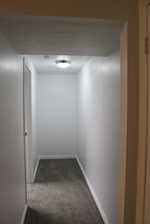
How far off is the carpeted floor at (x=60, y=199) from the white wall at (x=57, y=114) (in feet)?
2.80

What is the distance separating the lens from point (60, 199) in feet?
9.26

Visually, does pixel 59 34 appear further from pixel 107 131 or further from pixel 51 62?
pixel 51 62

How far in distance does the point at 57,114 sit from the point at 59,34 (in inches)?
138

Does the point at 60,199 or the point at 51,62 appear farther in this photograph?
the point at 51,62

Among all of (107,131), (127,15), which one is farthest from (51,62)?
(127,15)

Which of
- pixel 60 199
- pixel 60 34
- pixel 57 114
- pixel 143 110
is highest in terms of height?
pixel 60 34

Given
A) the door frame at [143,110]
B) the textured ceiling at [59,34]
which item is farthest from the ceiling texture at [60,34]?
the door frame at [143,110]

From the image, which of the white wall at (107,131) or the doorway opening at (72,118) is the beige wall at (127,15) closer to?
the doorway opening at (72,118)

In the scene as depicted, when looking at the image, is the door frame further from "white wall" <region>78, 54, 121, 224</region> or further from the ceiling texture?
"white wall" <region>78, 54, 121, 224</region>

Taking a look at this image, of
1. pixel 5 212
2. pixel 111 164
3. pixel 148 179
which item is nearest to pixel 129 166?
pixel 148 179

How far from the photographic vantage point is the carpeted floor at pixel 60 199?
7.64ft

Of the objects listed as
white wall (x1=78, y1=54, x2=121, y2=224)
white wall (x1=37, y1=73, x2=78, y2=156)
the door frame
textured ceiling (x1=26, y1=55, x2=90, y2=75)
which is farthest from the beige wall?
white wall (x1=37, y1=73, x2=78, y2=156)

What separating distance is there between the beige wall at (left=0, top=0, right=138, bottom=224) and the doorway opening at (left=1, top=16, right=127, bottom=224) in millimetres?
45

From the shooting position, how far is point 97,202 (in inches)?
103
